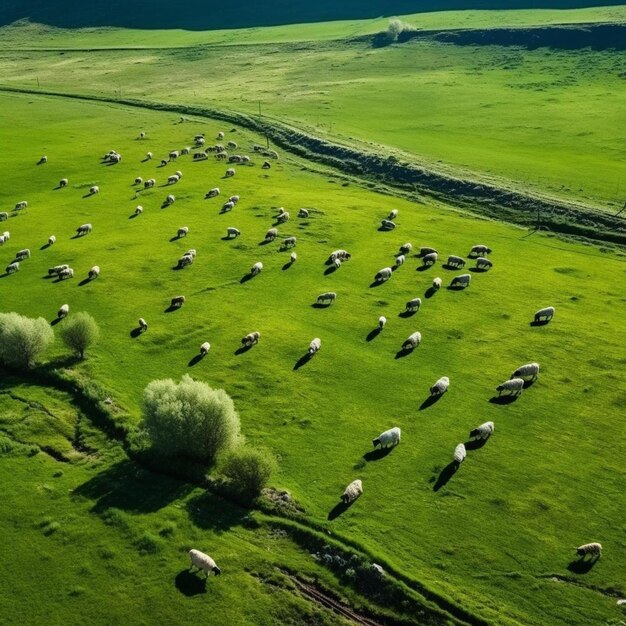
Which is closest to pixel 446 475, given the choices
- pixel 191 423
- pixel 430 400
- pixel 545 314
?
pixel 430 400

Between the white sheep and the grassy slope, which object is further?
the white sheep

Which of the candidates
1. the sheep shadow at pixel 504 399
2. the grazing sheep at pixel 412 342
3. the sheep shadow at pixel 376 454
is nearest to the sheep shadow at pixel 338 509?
the sheep shadow at pixel 376 454

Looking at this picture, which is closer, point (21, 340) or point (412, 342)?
point (21, 340)

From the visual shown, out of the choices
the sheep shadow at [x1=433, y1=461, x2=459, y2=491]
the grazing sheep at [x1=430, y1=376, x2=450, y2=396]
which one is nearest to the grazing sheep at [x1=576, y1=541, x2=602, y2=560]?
the sheep shadow at [x1=433, y1=461, x2=459, y2=491]

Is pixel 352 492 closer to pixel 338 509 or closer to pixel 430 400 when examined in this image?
pixel 338 509

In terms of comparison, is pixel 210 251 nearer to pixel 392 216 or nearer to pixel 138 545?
pixel 392 216

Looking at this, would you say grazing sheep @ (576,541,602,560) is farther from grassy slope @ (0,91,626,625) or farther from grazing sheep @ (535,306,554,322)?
grazing sheep @ (535,306,554,322)

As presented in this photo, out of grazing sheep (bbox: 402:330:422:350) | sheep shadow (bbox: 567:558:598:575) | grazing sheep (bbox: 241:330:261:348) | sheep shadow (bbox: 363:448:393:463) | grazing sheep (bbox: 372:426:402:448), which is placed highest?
grazing sheep (bbox: 241:330:261:348)
